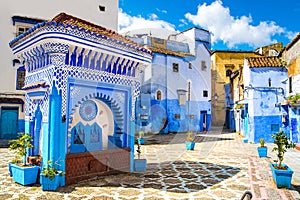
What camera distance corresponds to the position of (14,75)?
727 inches

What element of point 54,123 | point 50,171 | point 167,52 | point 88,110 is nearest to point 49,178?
point 50,171

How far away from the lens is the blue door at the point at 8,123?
18359 mm

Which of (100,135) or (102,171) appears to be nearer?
(102,171)

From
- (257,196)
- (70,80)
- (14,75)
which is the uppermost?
(14,75)

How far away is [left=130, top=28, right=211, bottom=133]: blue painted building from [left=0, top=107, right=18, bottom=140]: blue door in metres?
9.94

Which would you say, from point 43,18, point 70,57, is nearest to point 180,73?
point 43,18

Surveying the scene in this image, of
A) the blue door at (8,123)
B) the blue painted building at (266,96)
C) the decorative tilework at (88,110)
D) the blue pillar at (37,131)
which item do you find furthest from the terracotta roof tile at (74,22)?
the blue painted building at (266,96)

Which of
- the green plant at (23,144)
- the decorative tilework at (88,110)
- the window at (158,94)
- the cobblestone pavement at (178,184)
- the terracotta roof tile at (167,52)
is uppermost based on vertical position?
the terracotta roof tile at (167,52)

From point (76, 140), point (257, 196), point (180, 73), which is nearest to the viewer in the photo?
point (257, 196)

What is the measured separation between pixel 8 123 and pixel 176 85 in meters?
15.5

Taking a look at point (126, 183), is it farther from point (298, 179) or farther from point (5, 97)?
point (5, 97)

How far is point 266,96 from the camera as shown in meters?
18.2

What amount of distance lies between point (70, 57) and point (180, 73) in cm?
1969

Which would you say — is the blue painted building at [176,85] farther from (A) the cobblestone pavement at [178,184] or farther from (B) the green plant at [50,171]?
(B) the green plant at [50,171]
